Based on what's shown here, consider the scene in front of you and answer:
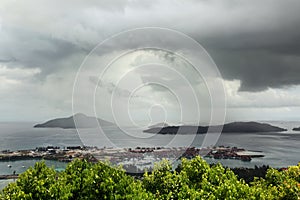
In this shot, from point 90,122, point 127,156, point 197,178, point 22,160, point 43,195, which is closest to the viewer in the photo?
point 43,195

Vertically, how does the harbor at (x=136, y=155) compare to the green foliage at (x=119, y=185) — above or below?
below

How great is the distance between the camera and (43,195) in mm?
13766

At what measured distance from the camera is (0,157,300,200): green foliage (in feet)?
45.8

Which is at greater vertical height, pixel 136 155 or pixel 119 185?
pixel 119 185

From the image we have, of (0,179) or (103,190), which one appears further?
(0,179)

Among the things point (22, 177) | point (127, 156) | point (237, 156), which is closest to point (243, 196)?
point (22, 177)

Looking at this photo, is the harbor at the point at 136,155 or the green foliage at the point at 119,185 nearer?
the green foliage at the point at 119,185

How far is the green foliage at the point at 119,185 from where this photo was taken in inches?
550

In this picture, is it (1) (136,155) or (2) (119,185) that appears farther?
(1) (136,155)

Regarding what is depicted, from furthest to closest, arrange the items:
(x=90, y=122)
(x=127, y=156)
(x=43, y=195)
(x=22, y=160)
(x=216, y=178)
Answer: (x=22, y=160) → (x=127, y=156) → (x=90, y=122) → (x=216, y=178) → (x=43, y=195)

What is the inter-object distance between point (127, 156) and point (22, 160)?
162 ft

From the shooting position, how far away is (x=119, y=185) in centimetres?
1452

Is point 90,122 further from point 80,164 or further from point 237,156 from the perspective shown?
point 237,156

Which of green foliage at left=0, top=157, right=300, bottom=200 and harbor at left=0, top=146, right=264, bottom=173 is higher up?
green foliage at left=0, top=157, right=300, bottom=200
